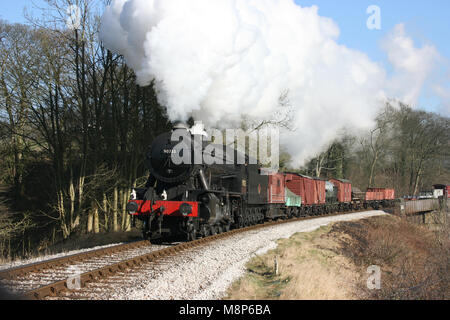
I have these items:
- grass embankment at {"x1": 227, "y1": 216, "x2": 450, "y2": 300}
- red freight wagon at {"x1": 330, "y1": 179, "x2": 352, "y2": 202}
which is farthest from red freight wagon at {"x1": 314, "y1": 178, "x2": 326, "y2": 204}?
grass embankment at {"x1": 227, "y1": 216, "x2": 450, "y2": 300}

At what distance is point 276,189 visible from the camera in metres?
19.6

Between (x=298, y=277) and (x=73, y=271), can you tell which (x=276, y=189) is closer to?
(x=298, y=277)

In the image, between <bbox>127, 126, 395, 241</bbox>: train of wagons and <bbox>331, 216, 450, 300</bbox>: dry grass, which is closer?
<bbox>331, 216, 450, 300</bbox>: dry grass

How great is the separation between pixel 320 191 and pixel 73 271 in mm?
21359

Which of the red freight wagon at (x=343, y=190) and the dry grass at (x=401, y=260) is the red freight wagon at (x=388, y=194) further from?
the dry grass at (x=401, y=260)

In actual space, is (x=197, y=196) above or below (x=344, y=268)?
above

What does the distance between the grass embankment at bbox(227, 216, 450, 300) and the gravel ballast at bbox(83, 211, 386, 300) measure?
12.6 inches

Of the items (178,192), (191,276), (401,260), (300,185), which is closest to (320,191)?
(300,185)

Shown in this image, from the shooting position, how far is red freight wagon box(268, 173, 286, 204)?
18.6 metres

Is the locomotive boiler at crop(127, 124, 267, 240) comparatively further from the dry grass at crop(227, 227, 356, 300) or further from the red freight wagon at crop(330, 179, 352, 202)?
the red freight wagon at crop(330, 179, 352, 202)

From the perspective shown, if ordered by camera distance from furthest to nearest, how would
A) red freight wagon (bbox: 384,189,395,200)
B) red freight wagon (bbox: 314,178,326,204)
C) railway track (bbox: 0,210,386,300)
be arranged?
red freight wagon (bbox: 384,189,395,200) → red freight wagon (bbox: 314,178,326,204) → railway track (bbox: 0,210,386,300)

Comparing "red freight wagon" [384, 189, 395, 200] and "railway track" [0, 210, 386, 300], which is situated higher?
"red freight wagon" [384, 189, 395, 200]

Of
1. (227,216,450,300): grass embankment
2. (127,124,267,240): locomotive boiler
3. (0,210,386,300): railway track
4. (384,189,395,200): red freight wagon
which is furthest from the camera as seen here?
(384,189,395,200): red freight wagon
